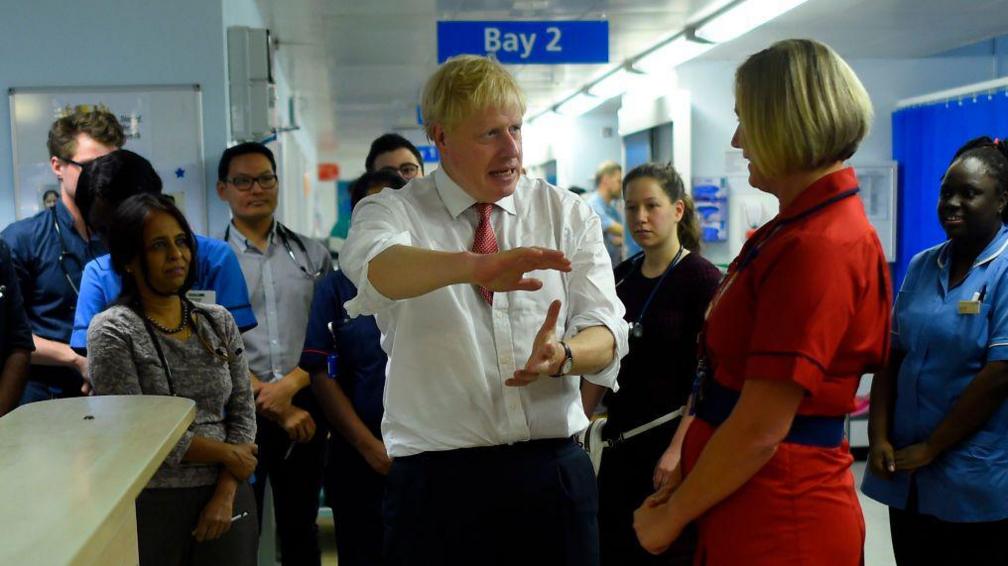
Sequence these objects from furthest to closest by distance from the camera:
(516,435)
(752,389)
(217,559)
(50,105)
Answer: (50,105)
(217,559)
(516,435)
(752,389)

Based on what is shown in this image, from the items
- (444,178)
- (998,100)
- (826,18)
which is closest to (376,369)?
(444,178)

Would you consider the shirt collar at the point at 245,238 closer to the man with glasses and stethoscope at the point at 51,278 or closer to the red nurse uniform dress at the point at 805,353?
the man with glasses and stethoscope at the point at 51,278

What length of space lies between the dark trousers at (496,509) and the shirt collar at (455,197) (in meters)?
0.43

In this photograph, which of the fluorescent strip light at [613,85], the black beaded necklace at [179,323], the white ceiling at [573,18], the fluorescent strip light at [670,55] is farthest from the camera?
the fluorescent strip light at [613,85]

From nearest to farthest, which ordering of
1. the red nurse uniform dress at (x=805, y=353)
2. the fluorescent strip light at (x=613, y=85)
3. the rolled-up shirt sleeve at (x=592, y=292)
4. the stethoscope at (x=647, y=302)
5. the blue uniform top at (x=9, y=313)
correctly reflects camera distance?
the red nurse uniform dress at (x=805, y=353), the rolled-up shirt sleeve at (x=592, y=292), the blue uniform top at (x=9, y=313), the stethoscope at (x=647, y=302), the fluorescent strip light at (x=613, y=85)

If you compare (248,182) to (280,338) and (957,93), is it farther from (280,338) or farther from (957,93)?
(957,93)

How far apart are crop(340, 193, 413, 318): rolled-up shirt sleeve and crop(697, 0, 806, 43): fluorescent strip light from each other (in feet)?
15.0

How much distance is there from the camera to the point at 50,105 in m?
4.10

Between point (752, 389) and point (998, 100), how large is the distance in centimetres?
607

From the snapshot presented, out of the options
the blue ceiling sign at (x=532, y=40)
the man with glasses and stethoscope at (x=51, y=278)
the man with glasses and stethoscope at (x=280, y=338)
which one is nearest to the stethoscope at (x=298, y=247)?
the man with glasses and stethoscope at (x=280, y=338)

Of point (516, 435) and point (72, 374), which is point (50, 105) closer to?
point (72, 374)

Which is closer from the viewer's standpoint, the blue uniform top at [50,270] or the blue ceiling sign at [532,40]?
the blue uniform top at [50,270]

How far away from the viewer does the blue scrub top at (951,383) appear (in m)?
2.45

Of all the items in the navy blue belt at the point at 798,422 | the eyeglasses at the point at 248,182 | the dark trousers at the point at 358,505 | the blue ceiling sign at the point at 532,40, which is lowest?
the dark trousers at the point at 358,505
